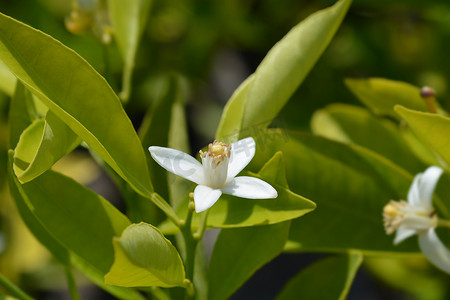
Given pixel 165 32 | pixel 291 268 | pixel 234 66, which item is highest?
pixel 165 32

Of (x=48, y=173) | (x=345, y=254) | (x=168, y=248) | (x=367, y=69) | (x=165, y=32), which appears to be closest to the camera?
(x=168, y=248)

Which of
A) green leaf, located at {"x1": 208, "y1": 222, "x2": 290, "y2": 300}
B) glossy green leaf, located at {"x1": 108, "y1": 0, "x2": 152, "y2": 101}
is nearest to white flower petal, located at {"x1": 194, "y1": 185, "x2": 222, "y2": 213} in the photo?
green leaf, located at {"x1": 208, "y1": 222, "x2": 290, "y2": 300}

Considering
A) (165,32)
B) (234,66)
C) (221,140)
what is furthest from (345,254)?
(234,66)

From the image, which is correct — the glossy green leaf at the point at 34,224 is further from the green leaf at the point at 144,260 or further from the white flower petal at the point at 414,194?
the white flower petal at the point at 414,194

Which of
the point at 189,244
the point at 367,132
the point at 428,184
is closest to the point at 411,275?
the point at 367,132

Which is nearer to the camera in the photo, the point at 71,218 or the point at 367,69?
the point at 71,218

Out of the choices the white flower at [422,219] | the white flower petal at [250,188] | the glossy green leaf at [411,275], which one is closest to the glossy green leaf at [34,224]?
the white flower petal at [250,188]

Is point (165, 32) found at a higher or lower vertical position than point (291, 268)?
higher

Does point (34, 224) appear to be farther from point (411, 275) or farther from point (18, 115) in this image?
point (411, 275)

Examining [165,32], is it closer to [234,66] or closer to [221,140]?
[234,66]
